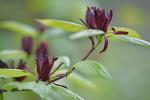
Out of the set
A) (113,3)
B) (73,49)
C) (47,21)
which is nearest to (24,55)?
(47,21)

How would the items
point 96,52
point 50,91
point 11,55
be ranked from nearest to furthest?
point 50,91, point 11,55, point 96,52

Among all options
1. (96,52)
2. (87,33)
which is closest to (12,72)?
(87,33)

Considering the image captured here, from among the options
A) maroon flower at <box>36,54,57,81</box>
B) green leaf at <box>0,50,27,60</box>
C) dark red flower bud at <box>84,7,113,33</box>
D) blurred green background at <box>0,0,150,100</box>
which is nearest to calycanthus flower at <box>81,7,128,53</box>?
dark red flower bud at <box>84,7,113,33</box>

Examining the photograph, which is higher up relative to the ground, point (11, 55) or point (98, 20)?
→ point (98, 20)

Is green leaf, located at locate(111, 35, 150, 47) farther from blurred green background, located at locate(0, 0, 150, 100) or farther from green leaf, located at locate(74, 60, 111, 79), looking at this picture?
blurred green background, located at locate(0, 0, 150, 100)

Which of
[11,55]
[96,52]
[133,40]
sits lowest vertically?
[96,52]

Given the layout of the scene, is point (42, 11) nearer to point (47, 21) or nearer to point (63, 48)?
point (63, 48)

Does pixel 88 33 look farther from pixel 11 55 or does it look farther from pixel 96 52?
pixel 96 52
